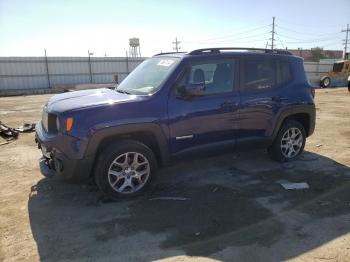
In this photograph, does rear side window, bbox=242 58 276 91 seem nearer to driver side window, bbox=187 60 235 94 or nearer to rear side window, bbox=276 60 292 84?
rear side window, bbox=276 60 292 84

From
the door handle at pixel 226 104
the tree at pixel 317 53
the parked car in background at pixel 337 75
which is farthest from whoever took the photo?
the tree at pixel 317 53

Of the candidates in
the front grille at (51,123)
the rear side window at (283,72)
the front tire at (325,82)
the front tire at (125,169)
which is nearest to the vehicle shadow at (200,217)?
the front tire at (125,169)

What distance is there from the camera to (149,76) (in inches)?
203

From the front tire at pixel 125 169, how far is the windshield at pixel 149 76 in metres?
0.81

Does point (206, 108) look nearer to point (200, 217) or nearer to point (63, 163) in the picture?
point (200, 217)

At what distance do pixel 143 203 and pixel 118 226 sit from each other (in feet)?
2.11

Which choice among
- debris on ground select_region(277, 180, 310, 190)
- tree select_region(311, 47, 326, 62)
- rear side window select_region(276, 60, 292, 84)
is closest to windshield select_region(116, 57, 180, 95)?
rear side window select_region(276, 60, 292, 84)

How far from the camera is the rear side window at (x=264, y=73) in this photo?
5.37 meters

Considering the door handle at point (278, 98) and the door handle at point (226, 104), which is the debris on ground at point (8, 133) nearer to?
the door handle at point (226, 104)

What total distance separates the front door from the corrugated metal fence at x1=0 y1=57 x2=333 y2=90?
84.4 ft

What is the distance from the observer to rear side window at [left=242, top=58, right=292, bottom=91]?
537cm

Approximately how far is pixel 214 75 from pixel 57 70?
1070 inches

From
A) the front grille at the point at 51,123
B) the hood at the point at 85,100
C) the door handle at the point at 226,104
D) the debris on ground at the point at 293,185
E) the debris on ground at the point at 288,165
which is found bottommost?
the debris on ground at the point at 293,185

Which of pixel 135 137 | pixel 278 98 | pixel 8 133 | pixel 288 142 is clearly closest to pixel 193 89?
pixel 135 137
